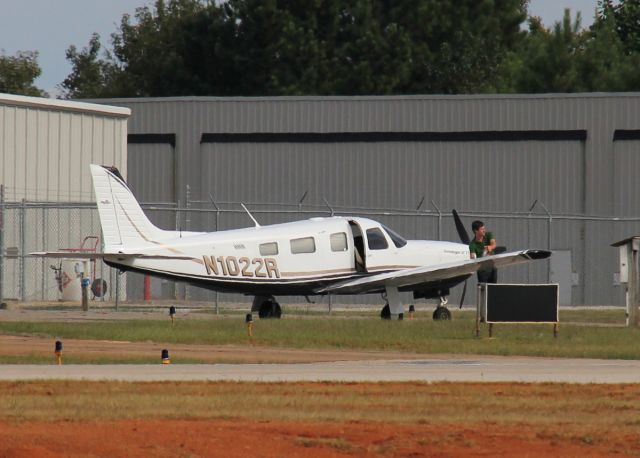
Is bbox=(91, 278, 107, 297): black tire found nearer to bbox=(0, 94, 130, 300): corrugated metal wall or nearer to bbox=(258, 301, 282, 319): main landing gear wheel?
bbox=(0, 94, 130, 300): corrugated metal wall

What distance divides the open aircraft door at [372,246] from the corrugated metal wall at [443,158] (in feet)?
55.4

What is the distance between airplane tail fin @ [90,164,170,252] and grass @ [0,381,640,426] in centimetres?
1287

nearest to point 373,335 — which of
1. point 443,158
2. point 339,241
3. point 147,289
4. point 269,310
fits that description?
point 339,241

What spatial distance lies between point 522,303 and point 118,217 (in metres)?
8.86

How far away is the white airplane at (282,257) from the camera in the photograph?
3089 centimetres

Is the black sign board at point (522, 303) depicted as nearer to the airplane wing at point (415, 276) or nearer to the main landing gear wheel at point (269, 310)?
the airplane wing at point (415, 276)

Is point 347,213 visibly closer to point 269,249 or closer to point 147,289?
point 147,289

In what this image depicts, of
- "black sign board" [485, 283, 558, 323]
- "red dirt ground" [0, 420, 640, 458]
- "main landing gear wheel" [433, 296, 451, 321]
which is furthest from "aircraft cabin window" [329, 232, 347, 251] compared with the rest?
"red dirt ground" [0, 420, 640, 458]

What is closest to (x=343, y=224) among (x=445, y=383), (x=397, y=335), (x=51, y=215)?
(x=397, y=335)

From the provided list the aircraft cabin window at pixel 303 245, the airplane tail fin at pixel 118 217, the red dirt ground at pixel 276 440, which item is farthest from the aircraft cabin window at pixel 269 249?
the red dirt ground at pixel 276 440

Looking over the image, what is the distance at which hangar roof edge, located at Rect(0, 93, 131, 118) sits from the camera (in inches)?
1755

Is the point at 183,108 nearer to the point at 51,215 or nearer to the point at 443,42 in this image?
the point at 51,215

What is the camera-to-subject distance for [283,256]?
3173 cm

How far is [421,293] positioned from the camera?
33594 mm
